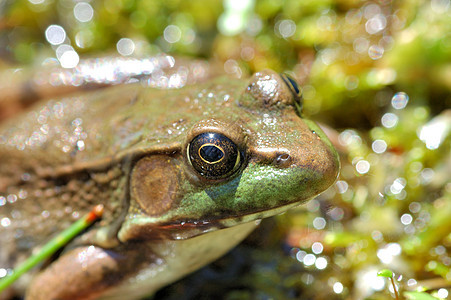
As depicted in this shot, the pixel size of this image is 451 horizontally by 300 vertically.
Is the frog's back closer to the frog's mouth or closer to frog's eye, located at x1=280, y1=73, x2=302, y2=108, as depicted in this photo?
the frog's mouth

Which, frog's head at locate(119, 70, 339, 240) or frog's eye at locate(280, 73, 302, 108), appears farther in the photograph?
frog's eye at locate(280, 73, 302, 108)

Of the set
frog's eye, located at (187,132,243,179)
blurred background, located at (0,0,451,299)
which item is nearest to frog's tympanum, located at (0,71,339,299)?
frog's eye, located at (187,132,243,179)

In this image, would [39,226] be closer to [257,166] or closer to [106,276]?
[106,276]

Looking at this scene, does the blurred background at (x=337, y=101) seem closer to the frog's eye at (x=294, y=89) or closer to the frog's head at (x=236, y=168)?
the frog's head at (x=236, y=168)

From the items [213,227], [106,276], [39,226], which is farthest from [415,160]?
[39,226]

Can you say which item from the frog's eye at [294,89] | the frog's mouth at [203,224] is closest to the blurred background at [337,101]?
the frog's mouth at [203,224]

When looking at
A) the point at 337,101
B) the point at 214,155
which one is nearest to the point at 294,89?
the point at 214,155
